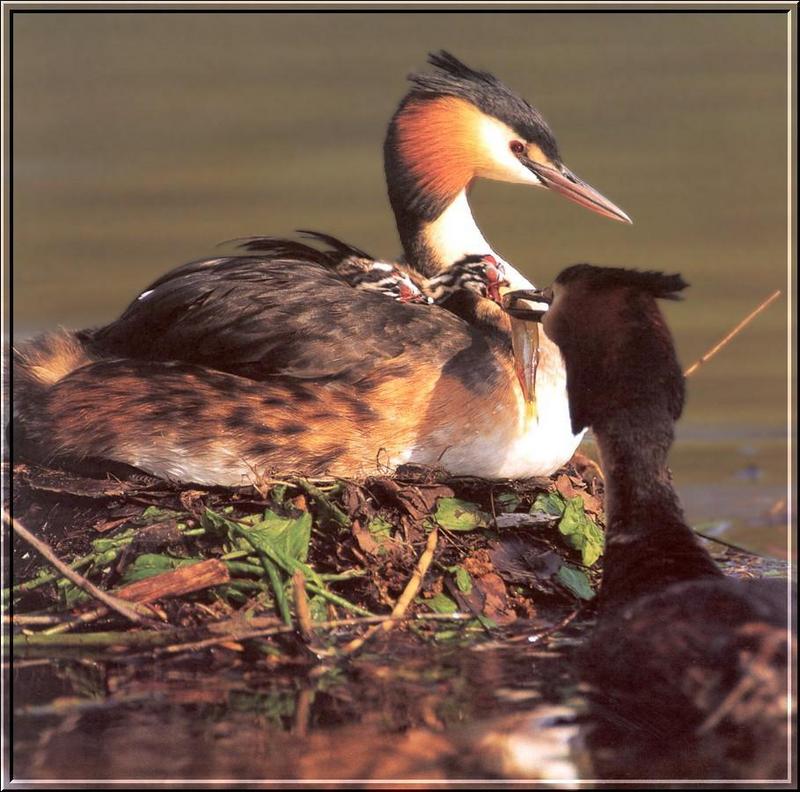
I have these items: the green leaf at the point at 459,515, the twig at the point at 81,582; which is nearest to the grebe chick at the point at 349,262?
the green leaf at the point at 459,515

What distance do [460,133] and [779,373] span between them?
281 centimetres

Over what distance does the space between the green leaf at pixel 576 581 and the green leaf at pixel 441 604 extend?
17.7 inches

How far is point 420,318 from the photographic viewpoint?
6.89m

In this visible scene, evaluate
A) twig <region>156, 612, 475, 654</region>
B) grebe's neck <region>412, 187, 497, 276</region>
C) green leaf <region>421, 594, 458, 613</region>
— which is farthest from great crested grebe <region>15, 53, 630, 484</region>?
twig <region>156, 612, 475, 654</region>

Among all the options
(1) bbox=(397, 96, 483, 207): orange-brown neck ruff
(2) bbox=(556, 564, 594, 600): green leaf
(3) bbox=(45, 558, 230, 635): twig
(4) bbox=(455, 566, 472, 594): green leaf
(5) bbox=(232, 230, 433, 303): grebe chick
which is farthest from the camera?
(1) bbox=(397, 96, 483, 207): orange-brown neck ruff

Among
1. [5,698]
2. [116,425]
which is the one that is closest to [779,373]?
[116,425]

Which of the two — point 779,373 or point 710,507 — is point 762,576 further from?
point 779,373

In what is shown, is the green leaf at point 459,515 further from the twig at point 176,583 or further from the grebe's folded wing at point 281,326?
the twig at point 176,583

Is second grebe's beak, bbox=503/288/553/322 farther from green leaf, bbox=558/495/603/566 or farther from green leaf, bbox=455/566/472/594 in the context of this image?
green leaf, bbox=455/566/472/594

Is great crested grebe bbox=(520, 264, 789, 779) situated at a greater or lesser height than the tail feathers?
lesser

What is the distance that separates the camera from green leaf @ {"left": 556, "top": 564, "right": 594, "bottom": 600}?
20.4 ft

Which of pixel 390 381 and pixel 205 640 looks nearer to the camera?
pixel 205 640

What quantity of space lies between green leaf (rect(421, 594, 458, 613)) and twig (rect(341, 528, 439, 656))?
6 cm

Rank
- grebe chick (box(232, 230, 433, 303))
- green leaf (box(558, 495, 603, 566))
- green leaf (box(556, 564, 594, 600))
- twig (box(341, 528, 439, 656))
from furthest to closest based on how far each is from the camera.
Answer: grebe chick (box(232, 230, 433, 303)), green leaf (box(558, 495, 603, 566)), green leaf (box(556, 564, 594, 600)), twig (box(341, 528, 439, 656))
